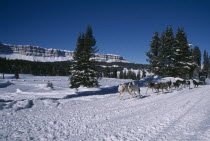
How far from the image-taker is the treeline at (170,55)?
34625mm

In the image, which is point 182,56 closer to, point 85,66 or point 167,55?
point 167,55

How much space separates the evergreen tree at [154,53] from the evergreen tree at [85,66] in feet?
57.9

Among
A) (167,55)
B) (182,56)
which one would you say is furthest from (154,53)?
(182,56)

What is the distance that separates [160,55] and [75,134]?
34.0m

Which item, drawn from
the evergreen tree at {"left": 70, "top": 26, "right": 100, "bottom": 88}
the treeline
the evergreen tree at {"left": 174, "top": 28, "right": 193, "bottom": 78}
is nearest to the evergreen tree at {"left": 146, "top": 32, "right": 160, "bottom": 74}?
the treeline

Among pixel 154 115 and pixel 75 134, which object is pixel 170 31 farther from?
pixel 75 134

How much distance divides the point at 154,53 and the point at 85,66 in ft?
69.2

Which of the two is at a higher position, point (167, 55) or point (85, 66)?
point (167, 55)

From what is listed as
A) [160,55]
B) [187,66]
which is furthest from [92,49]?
[187,66]

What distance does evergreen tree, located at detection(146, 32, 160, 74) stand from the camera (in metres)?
35.8

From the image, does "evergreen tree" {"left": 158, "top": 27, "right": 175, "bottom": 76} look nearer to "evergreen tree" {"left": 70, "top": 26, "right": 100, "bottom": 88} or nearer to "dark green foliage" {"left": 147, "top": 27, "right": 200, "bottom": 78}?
"dark green foliage" {"left": 147, "top": 27, "right": 200, "bottom": 78}

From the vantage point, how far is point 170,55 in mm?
34312

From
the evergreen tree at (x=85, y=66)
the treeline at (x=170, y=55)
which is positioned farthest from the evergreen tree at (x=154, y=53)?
the evergreen tree at (x=85, y=66)

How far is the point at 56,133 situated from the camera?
4.84 metres
